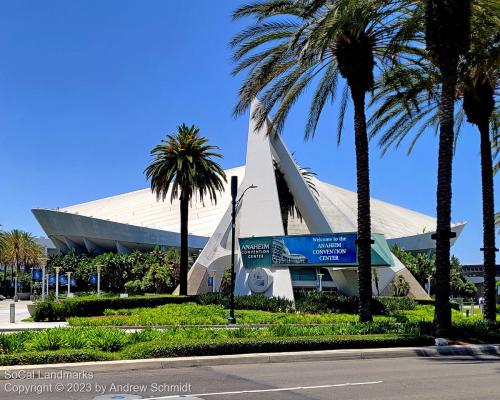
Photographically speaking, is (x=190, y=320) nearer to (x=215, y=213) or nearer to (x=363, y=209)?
(x=363, y=209)

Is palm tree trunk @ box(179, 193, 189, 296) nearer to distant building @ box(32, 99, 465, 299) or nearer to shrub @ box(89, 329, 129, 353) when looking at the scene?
distant building @ box(32, 99, 465, 299)

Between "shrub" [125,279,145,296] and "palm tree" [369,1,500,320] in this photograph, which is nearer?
"palm tree" [369,1,500,320]

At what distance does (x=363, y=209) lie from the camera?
2053 centimetres

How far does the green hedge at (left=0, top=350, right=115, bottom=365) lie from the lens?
36.7 ft

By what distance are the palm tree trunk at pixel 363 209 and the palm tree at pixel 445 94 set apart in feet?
8.47

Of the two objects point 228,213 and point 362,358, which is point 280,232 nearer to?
point 228,213

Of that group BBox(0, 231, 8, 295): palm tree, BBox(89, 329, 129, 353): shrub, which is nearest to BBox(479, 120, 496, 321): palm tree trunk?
BBox(89, 329, 129, 353): shrub

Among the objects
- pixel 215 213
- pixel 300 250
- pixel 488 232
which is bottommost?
pixel 300 250

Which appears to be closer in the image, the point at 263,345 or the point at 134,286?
the point at 263,345

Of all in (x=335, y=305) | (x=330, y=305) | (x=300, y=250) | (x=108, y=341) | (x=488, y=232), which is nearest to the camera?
(x=108, y=341)

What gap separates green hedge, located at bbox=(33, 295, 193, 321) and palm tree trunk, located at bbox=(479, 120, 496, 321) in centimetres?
1919

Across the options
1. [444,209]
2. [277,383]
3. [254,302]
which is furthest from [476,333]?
[254,302]

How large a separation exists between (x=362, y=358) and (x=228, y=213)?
30933 millimetres

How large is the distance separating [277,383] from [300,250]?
28.8m
